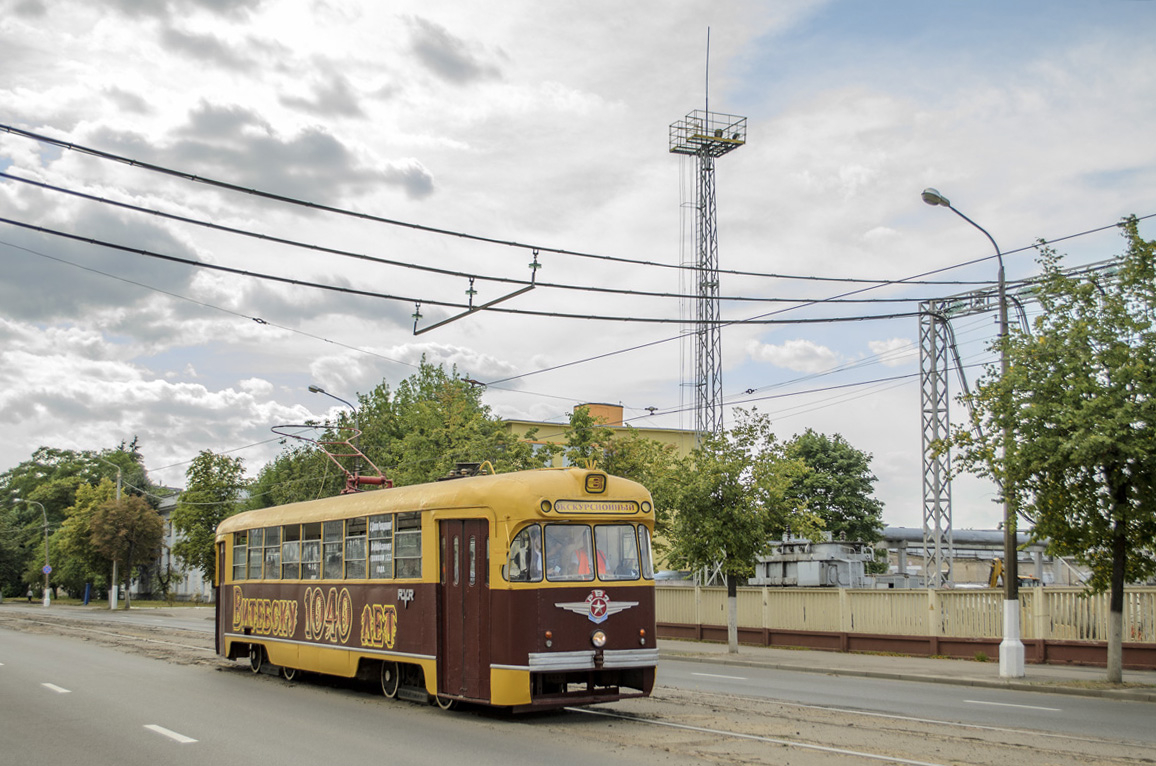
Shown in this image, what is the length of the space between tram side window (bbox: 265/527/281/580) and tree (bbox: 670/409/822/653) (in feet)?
40.6

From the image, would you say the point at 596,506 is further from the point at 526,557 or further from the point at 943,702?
the point at 943,702

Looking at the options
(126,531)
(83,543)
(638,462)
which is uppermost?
(638,462)

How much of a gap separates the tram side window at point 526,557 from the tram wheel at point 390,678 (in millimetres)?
3338

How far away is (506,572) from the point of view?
13.1 metres

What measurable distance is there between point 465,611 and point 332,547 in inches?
183

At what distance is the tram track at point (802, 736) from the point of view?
10109mm

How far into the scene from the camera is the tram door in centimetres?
1312

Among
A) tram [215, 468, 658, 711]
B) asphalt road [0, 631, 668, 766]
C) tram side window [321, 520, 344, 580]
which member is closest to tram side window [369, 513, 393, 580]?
tram [215, 468, 658, 711]

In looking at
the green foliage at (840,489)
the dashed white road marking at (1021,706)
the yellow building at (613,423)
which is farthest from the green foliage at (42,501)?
the dashed white road marking at (1021,706)

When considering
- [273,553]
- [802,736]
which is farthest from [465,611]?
[273,553]

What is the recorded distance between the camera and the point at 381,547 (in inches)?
622

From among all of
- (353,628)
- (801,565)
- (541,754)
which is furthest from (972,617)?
(541,754)

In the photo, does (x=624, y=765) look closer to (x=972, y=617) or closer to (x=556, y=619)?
(x=556, y=619)

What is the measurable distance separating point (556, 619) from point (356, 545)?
4793 mm
